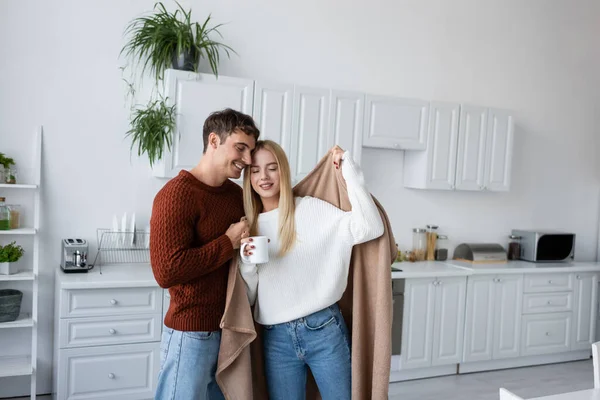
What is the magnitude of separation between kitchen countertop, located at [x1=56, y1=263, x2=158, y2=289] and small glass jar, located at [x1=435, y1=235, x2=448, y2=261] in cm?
239

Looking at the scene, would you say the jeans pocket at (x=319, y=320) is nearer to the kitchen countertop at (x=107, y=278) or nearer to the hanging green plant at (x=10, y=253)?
the kitchen countertop at (x=107, y=278)

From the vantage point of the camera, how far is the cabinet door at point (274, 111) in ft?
12.8

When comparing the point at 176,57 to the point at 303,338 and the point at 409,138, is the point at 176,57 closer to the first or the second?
the point at 409,138

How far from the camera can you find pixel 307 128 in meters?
4.05

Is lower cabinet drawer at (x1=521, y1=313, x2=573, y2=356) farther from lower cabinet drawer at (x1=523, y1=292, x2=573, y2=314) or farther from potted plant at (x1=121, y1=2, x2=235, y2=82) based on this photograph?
potted plant at (x1=121, y1=2, x2=235, y2=82)

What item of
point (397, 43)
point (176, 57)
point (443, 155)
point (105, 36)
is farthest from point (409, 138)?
point (105, 36)

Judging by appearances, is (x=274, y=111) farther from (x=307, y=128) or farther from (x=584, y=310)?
(x=584, y=310)

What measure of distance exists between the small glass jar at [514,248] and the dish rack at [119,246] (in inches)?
125

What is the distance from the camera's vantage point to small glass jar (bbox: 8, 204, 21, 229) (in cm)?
354

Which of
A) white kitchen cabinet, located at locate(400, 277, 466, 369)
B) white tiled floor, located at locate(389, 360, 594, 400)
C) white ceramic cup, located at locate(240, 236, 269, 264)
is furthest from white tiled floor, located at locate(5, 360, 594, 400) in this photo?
white ceramic cup, located at locate(240, 236, 269, 264)

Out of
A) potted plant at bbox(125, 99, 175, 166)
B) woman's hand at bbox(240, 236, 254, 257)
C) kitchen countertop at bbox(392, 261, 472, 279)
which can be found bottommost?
kitchen countertop at bbox(392, 261, 472, 279)

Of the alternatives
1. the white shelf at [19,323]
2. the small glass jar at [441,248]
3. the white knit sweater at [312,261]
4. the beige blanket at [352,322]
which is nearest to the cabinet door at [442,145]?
the small glass jar at [441,248]

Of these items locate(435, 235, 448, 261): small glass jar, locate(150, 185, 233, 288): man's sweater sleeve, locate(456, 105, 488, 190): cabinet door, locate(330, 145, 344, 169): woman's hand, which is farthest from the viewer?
locate(435, 235, 448, 261): small glass jar

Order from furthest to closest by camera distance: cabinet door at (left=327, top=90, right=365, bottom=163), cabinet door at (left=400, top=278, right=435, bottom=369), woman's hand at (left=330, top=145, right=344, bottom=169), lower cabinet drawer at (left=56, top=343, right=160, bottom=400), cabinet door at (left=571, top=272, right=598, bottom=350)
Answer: cabinet door at (left=571, top=272, right=598, bottom=350)
cabinet door at (left=400, top=278, right=435, bottom=369)
cabinet door at (left=327, top=90, right=365, bottom=163)
lower cabinet drawer at (left=56, top=343, right=160, bottom=400)
woman's hand at (left=330, top=145, right=344, bottom=169)
